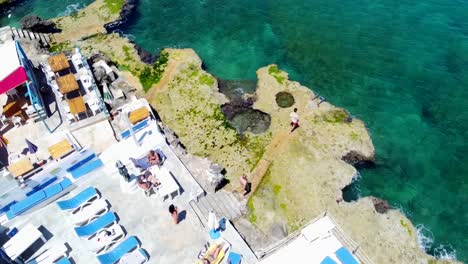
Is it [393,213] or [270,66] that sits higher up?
[270,66]

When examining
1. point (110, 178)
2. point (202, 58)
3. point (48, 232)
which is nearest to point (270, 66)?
point (202, 58)

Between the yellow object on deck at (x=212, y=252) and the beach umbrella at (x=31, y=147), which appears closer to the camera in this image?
the yellow object on deck at (x=212, y=252)

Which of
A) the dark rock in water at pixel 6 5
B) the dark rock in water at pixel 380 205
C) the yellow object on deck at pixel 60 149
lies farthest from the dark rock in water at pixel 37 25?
the dark rock in water at pixel 380 205

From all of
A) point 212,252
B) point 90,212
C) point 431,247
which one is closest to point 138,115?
point 90,212

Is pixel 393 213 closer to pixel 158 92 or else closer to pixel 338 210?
pixel 338 210

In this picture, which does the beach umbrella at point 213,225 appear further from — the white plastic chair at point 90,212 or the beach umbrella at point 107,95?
the beach umbrella at point 107,95

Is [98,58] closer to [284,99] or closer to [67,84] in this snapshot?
[67,84]

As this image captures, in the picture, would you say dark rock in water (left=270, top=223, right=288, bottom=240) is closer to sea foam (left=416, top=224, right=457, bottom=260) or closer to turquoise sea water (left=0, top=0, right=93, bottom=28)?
sea foam (left=416, top=224, right=457, bottom=260)
